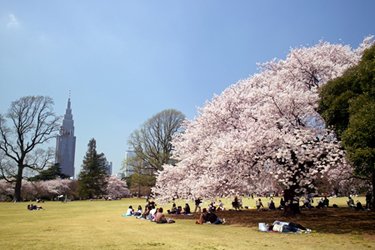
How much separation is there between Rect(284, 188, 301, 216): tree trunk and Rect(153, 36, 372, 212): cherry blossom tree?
101 mm

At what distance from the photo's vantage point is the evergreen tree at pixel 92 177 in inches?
2707

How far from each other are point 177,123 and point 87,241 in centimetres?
4243

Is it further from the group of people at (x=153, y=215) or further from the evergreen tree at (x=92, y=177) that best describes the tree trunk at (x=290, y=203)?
the evergreen tree at (x=92, y=177)

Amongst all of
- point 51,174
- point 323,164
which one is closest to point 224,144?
point 323,164

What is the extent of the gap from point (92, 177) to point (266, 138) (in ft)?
186

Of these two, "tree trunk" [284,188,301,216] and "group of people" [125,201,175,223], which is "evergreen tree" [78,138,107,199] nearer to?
"group of people" [125,201,175,223]

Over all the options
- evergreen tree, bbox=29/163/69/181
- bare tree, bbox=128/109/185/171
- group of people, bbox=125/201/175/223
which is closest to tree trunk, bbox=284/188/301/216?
group of people, bbox=125/201/175/223

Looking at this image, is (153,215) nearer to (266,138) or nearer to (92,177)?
(266,138)

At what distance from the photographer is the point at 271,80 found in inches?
992

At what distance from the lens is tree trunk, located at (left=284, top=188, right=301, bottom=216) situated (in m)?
20.7

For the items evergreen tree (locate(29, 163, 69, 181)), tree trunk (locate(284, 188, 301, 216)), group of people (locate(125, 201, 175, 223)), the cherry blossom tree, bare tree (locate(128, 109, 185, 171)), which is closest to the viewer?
the cherry blossom tree

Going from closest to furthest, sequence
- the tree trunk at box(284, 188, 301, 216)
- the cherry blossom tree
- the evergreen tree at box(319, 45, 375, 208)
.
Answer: the evergreen tree at box(319, 45, 375, 208) < the cherry blossom tree < the tree trunk at box(284, 188, 301, 216)

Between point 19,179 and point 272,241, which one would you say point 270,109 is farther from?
point 19,179

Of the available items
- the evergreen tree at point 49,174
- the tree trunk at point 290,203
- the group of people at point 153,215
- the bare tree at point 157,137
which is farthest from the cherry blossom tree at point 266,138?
the evergreen tree at point 49,174
